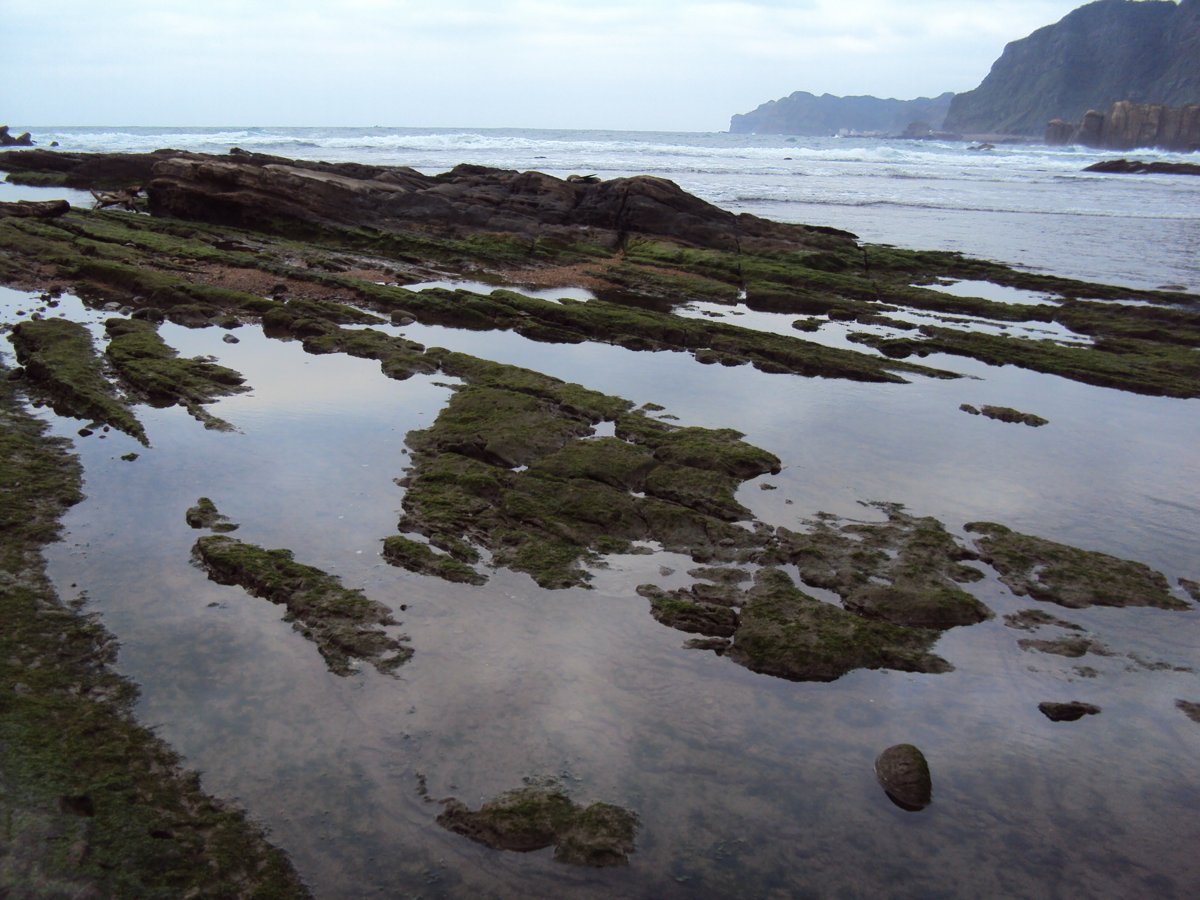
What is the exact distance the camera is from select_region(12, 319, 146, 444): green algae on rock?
14039 mm

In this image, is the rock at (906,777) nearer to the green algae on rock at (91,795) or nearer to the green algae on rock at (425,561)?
the green algae on rock at (91,795)

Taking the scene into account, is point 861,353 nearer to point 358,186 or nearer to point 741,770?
point 741,770

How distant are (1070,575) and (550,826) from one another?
24.0ft

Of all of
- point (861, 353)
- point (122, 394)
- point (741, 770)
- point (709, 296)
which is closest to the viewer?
point (741, 770)

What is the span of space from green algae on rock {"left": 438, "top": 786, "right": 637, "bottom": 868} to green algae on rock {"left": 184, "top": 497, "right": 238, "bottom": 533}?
5.49 metres

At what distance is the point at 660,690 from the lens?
832cm

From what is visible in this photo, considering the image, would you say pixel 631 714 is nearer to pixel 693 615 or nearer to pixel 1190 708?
pixel 693 615

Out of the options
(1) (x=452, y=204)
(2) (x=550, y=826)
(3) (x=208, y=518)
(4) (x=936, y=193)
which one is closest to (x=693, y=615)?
(2) (x=550, y=826)

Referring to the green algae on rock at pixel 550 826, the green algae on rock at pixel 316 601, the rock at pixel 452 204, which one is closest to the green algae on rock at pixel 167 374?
the green algae on rock at pixel 316 601

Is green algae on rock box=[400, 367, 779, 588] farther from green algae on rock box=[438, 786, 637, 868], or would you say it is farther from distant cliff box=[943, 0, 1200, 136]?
distant cliff box=[943, 0, 1200, 136]

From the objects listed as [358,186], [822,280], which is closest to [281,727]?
[822,280]

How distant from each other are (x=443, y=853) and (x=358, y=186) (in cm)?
3498

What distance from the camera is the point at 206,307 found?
20.8 metres

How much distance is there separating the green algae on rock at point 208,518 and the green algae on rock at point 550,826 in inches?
216
